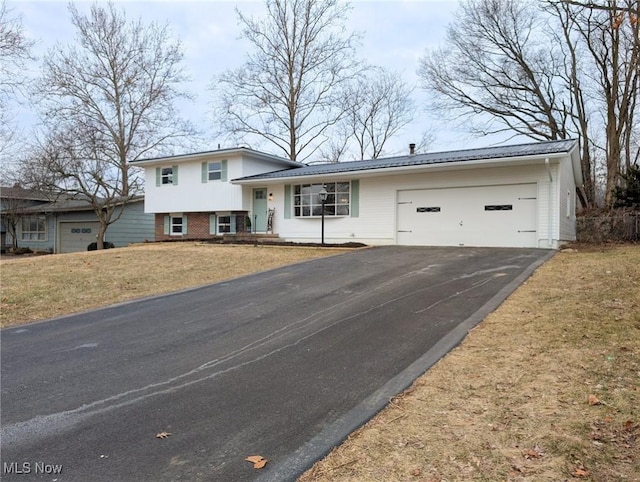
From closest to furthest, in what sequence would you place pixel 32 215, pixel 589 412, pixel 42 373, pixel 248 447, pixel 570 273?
pixel 248 447 → pixel 589 412 → pixel 42 373 → pixel 570 273 → pixel 32 215

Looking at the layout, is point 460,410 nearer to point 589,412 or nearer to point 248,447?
point 589,412

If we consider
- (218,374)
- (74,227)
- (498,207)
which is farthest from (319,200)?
(74,227)

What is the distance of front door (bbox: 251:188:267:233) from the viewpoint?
1981cm

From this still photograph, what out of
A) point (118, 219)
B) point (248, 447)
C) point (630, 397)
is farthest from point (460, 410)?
point (118, 219)

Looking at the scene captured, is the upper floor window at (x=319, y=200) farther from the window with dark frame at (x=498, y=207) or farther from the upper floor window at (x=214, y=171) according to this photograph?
the window with dark frame at (x=498, y=207)

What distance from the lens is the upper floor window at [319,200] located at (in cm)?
1788

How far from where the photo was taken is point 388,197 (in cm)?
1677

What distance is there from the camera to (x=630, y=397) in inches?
130

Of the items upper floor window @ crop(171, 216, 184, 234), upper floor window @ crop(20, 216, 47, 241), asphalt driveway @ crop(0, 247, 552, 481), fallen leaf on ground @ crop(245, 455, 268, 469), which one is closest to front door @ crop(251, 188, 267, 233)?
upper floor window @ crop(171, 216, 184, 234)

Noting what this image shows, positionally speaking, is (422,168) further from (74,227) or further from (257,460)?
(74,227)

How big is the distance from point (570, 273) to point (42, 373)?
8592 mm

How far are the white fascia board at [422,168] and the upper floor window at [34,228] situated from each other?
60.3 feet

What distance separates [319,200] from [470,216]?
627 centimetres

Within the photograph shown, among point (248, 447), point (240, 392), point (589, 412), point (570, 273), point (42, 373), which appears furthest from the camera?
point (570, 273)
